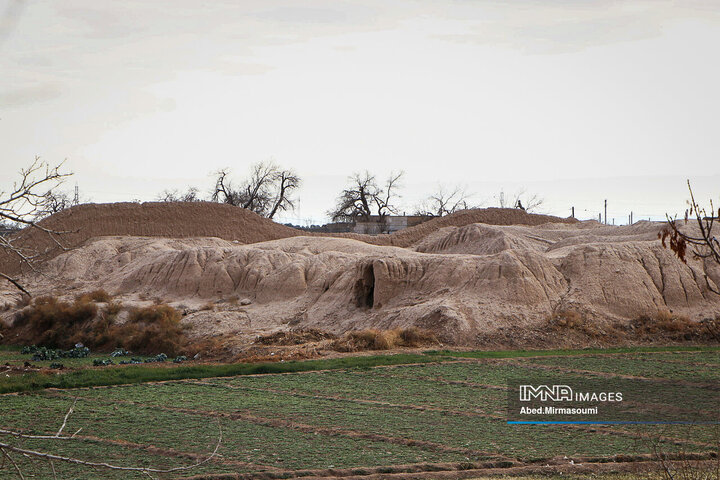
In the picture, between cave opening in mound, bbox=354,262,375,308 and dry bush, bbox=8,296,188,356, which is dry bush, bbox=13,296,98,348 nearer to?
dry bush, bbox=8,296,188,356

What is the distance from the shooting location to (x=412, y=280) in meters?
29.1

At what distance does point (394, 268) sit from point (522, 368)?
10.6m

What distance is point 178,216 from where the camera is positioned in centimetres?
5253

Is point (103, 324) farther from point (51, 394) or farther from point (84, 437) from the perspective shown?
point (84, 437)

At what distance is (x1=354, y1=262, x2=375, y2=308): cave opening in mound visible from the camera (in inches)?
1169

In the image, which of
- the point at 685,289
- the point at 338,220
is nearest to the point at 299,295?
the point at 685,289

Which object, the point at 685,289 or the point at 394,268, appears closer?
the point at 685,289

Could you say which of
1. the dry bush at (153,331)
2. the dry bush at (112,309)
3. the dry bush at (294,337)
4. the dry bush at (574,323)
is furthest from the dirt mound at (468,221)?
the dry bush at (574,323)

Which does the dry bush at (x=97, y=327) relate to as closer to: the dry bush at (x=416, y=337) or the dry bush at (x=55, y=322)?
the dry bush at (x=55, y=322)

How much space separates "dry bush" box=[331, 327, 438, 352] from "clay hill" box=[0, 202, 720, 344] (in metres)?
0.82

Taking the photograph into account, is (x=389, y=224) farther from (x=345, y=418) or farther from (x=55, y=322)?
(x=345, y=418)

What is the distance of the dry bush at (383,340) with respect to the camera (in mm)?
24047

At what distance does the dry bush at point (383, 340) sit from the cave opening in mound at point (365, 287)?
4580 mm

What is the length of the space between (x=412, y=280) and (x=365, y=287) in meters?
1.94
